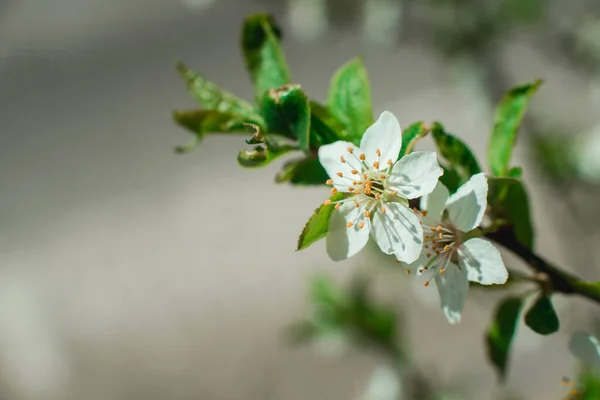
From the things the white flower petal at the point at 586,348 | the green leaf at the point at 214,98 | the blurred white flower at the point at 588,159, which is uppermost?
the green leaf at the point at 214,98

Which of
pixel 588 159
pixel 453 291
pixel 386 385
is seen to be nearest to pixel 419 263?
pixel 453 291

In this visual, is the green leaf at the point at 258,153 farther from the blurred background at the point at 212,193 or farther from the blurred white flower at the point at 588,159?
the blurred white flower at the point at 588,159

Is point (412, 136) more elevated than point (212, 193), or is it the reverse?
point (412, 136)

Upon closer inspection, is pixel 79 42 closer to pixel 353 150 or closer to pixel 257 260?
pixel 257 260

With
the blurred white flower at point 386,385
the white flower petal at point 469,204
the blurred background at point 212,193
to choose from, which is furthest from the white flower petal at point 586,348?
the blurred background at point 212,193

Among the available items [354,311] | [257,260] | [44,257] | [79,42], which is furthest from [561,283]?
[79,42]

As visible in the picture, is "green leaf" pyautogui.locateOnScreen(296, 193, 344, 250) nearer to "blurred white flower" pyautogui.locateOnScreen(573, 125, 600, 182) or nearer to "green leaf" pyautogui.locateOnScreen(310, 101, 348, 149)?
"green leaf" pyautogui.locateOnScreen(310, 101, 348, 149)

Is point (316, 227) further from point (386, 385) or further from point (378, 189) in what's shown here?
point (386, 385)
